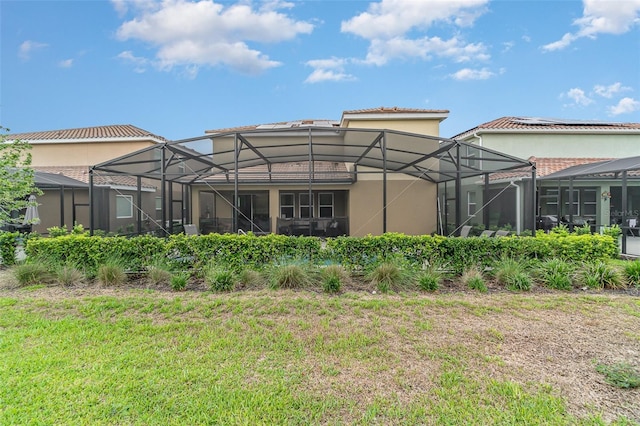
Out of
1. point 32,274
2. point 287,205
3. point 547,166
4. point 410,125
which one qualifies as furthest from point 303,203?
point 547,166

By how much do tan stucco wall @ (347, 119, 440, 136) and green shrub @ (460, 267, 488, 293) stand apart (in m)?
9.13

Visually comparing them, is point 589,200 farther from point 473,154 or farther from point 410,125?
point 473,154

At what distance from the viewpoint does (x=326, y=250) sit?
6.26m

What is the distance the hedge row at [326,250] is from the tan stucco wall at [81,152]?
1374cm

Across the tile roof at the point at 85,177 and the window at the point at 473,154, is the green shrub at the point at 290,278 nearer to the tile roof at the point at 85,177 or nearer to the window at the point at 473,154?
the window at the point at 473,154

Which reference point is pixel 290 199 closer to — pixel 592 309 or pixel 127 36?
pixel 127 36

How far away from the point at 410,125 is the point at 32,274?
13267mm

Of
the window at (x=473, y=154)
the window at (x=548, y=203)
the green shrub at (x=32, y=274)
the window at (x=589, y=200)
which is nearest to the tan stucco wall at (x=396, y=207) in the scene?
the window at (x=473, y=154)

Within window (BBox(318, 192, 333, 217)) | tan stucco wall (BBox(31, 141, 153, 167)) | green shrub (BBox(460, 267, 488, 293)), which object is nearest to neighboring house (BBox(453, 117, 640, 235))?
window (BBox(318, 192, 333, 217))

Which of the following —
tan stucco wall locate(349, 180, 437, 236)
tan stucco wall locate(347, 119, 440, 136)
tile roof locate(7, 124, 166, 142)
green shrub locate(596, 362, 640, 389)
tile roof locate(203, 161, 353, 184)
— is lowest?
green shrub locate(596, 362, 640, 389)

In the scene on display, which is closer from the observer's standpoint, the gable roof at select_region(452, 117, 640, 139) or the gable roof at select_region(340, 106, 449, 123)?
the gable roof at select_region(340, 106, 449, 123)

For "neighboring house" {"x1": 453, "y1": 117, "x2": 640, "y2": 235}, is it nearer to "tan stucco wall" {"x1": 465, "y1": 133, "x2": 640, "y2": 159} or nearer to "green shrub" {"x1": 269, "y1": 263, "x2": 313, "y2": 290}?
"tan stucco wall" {"x1": 465, "y1": 133, "x2": 640, "y2": 159}

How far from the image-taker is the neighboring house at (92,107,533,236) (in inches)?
365

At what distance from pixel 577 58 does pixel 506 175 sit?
5.82 m
